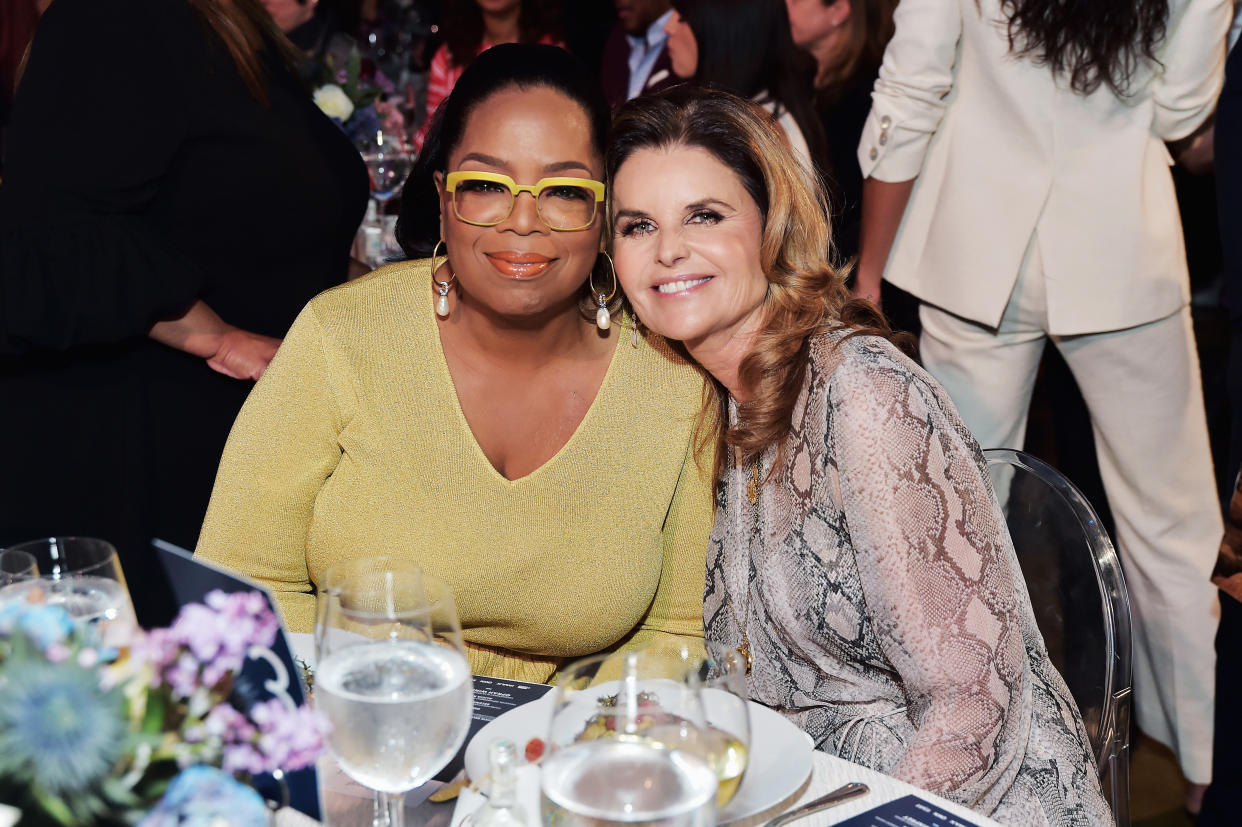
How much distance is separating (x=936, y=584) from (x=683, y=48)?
2271mm

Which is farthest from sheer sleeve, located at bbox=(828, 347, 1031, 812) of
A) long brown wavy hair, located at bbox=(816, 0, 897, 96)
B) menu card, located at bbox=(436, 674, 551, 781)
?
long brown wavy hair, located at bbox=(816, 0, 897, 96)

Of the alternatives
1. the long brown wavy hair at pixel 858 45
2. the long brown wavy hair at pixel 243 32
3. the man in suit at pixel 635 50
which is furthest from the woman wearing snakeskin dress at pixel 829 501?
the man in suit at pixel 635 50

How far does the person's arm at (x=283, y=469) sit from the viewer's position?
1737mm

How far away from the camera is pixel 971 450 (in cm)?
161

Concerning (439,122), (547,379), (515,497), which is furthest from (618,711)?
(439,122)

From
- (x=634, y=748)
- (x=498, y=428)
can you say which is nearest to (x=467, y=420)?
(x=498, y=428)

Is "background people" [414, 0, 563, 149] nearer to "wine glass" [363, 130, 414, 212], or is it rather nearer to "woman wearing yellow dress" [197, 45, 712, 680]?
"wine glass" [363, 130, 414, 212]

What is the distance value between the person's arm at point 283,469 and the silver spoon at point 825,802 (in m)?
0.89

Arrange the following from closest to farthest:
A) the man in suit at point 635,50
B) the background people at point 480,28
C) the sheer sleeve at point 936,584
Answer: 1. the sheer sleeve at point 936,584
2. the man in suit at point 635,50
3. the background people at point 480,28

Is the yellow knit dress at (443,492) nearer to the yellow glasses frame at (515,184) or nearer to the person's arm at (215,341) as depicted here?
the yellow glasses frame at (515,184)

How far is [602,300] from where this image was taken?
194 centimetres

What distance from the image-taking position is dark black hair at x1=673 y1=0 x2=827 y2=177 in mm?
3234

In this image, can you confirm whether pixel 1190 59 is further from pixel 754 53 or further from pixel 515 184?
pixel 515 184

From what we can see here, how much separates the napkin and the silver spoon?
0.20 meters
